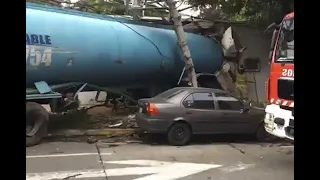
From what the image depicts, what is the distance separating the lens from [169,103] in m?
9.35

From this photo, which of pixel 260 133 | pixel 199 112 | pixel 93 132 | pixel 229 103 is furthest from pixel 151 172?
pixel 260 133

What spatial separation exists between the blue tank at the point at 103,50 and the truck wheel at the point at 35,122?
1.81ft

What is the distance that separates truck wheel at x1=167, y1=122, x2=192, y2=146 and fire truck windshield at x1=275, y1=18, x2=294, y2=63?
2966 mm

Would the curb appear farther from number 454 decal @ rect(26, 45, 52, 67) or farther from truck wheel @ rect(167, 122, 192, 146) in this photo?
number 454 decal @ rect(26, 45, 52, 67)

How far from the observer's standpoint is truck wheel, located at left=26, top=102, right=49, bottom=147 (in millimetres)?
9117

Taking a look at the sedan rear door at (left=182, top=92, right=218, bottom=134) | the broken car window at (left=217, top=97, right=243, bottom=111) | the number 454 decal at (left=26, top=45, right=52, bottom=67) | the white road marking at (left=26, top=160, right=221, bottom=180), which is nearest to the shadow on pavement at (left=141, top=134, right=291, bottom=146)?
the sedan rear door at (left=182, top=92, right=218, bottom=134)

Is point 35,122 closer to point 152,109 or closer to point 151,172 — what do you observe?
A: point 152,109

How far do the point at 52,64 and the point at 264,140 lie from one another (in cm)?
544

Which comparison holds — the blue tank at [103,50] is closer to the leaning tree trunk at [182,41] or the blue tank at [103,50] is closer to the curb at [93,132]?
the leaning tree trunk at [182,41]

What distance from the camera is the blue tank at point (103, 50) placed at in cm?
929
